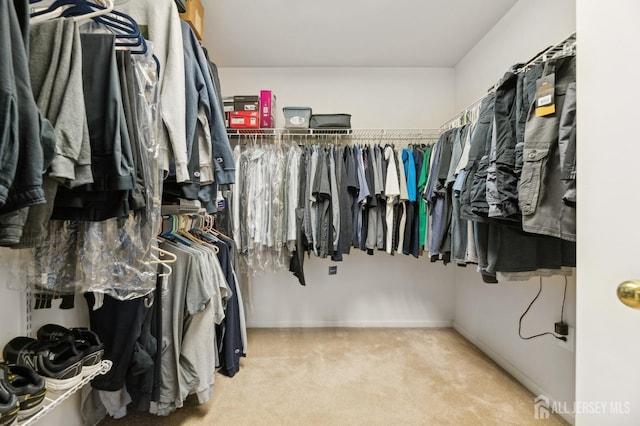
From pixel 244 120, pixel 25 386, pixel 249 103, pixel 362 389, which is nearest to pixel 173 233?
pixel 25 386

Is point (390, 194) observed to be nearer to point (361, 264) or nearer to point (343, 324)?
point (361, 264)

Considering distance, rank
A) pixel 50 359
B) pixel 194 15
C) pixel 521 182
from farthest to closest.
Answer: pixel 194 15, pixel 521 182, pixel 50 359

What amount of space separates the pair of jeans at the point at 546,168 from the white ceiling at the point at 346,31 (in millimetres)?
1251

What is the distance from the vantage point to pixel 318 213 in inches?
87.8

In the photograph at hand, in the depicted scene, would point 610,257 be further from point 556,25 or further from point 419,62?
point 419,62

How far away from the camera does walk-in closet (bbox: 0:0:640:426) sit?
60 centimetres

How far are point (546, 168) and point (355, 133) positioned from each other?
184 centimetres

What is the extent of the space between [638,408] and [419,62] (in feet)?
9.39

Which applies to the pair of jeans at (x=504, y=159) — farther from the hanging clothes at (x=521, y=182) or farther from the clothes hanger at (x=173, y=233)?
the clothes hanger at (x=173, y=233)

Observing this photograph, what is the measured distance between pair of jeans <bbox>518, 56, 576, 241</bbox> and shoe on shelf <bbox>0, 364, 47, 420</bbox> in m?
1.73

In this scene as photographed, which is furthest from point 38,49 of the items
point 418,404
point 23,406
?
point 418,404

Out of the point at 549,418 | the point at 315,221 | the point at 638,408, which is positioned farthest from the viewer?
the point at 315,221

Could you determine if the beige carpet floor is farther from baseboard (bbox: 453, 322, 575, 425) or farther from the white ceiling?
the white ceiling

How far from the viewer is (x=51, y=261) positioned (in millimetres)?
883
